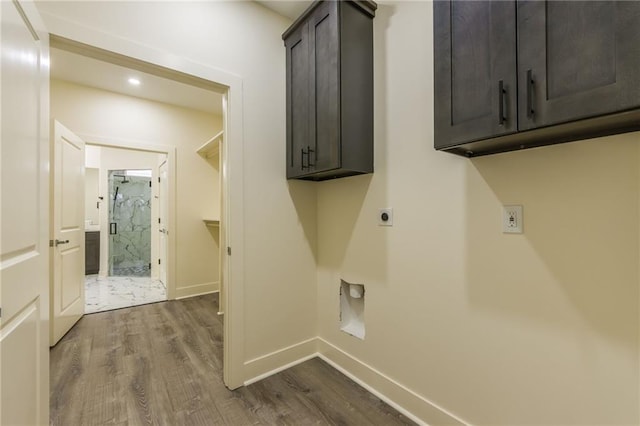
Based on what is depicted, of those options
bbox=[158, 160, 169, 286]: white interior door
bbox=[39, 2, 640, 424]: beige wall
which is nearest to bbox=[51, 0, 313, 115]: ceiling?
bbox=[39, 2, 640, 424]: beige wall

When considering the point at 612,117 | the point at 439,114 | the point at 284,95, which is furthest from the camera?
the point at 284,95

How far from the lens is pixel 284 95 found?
7.23 feet

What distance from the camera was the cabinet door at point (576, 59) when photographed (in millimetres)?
783

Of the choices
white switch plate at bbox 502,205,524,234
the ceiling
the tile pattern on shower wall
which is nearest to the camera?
white switch plate at bbox 502,205,524,234

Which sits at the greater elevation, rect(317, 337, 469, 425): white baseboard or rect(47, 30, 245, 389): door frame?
rect(47, 30, 245, 389): door frame

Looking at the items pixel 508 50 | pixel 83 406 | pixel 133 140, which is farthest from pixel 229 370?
pixel 133 140

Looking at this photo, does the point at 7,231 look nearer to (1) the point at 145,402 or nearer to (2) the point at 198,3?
(1) the point at 145,402

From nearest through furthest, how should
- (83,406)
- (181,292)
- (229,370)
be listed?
(83,406)
(229,370)
(181,292)

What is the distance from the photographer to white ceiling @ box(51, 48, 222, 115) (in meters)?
2.88

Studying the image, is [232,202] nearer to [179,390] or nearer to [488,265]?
[179,390]

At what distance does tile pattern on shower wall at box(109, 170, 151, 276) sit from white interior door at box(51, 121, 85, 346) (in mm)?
2597

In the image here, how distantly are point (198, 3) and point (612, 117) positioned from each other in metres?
2.21

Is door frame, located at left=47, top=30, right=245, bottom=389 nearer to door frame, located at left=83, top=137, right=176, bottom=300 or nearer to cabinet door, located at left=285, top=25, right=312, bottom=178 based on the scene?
cabinet door, located at left=285, top=25, right=312, bottom=178

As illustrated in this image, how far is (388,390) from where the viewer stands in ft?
5.87
